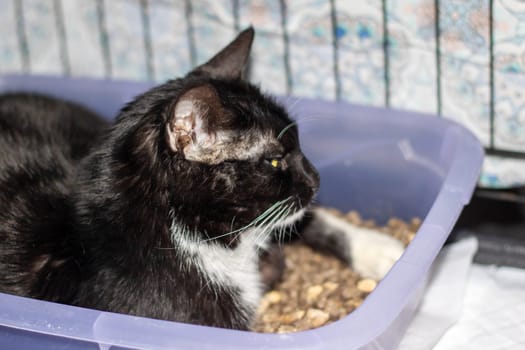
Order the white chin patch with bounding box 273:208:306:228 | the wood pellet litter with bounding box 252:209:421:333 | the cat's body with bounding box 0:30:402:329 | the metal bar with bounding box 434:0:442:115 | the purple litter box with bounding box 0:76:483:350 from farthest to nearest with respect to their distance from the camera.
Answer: the metal bar with bounding box 434:0:442:115 < the wood pellet litter with bounding box 252:209:421:333 < the white chin patch with bounding box 273:208:306:228 < the cat's body with bounding box 0:30:402:329 < the purple litter box with bounding box 0:76:483:350

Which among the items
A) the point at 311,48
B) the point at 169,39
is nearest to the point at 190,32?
the point at 169,39

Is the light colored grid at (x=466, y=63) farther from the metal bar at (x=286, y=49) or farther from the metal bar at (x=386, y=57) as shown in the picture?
the metal bar at (x=286, y=49)

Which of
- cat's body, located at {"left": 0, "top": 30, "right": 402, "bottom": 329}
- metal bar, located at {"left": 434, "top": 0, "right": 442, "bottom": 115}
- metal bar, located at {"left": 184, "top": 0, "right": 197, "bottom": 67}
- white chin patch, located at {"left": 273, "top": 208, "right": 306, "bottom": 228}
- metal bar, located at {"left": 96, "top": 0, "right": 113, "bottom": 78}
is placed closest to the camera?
cat's body, located at {"left": 0, "top": 30, "right": 402, "bottom": 329}

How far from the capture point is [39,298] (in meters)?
1.44

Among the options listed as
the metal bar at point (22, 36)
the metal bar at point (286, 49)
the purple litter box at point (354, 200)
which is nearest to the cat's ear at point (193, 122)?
the purple litter box at point (354, 200)

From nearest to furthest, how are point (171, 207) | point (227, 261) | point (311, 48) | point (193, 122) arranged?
point (193, 122), point (171, 207), point (227, 261), point (311, 48)

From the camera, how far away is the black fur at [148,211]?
1.34m

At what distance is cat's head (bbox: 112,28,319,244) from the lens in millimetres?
1274

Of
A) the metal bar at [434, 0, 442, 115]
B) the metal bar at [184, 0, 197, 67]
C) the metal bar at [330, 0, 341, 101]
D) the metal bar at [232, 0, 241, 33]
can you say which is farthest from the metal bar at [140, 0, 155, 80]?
the metal bar at [434, 0, 442, 115]

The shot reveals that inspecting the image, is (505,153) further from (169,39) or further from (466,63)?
(169,39)

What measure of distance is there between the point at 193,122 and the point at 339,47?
75 centimetres

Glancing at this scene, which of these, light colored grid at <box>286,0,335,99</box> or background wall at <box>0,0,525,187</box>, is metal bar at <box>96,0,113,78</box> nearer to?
background wall at <box>0,0,525,187</box>

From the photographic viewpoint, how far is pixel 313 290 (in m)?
1.75

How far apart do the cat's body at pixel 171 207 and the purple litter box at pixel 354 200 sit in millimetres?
132
